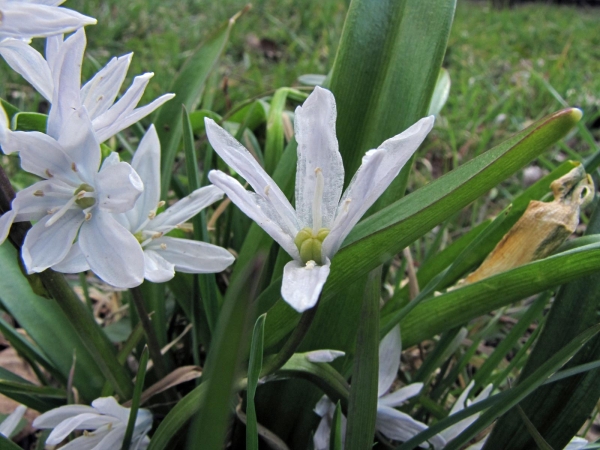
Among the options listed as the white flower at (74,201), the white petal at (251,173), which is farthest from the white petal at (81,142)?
the white petal at (251,173)

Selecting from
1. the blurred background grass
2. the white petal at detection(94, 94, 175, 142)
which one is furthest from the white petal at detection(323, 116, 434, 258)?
the blurred background grass

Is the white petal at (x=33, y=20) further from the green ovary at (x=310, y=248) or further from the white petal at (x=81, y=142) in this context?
the green ovary at (x=310, y=248)

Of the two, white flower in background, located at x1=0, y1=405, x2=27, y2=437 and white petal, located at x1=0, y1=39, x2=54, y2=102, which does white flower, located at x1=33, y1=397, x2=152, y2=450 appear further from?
white petal, located at x1=0, y1=39, x2=54, y2=102

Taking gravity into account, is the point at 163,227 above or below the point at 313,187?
below

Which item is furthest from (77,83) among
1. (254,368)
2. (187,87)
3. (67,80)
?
(187,87)

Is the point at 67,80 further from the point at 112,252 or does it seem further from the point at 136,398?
the point at 136,398
